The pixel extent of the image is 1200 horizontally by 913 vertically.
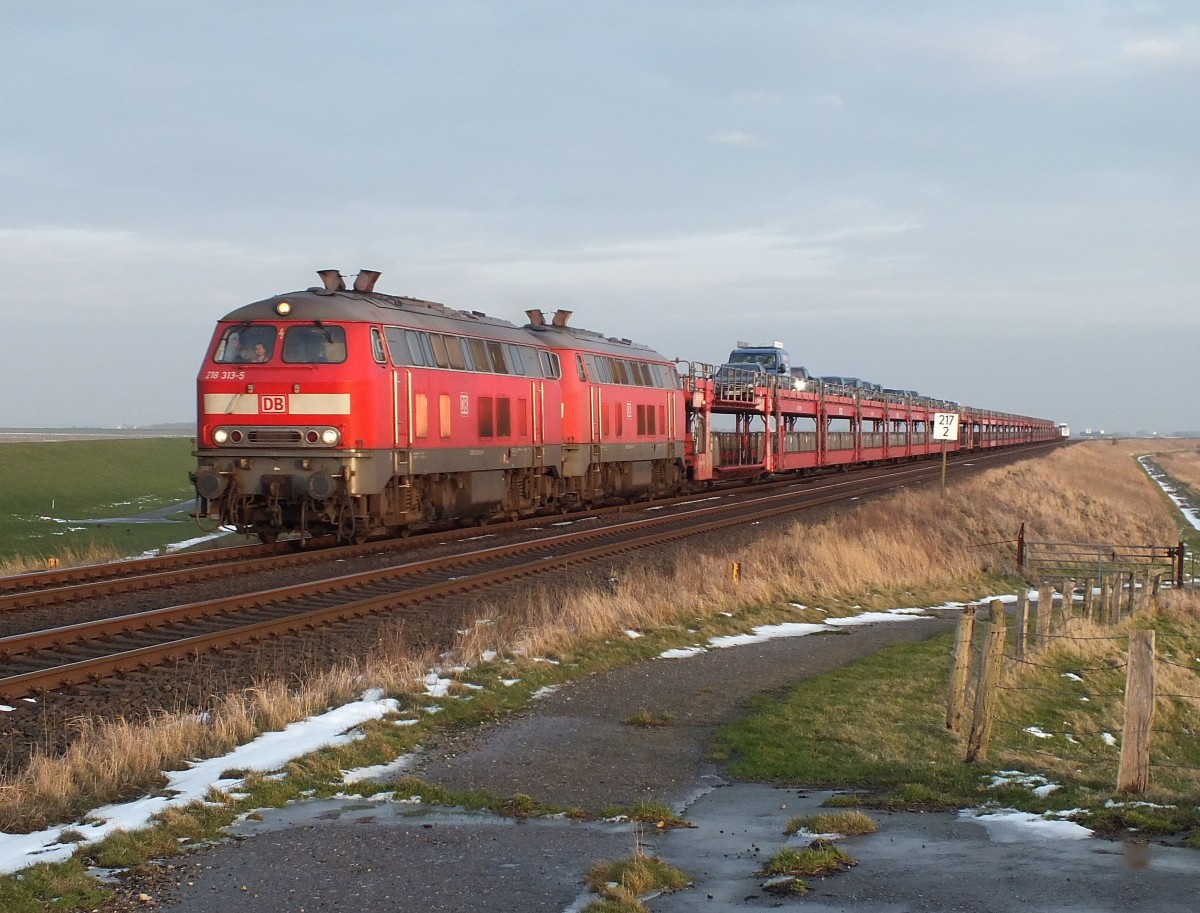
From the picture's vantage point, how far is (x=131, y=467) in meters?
69.8

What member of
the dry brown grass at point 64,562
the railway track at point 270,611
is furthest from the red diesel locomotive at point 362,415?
the dry brown grass at point 64,562

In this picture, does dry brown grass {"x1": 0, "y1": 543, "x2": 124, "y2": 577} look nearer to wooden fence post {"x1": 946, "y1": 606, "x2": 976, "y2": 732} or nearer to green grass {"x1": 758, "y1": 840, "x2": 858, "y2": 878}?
wooden fence post {"x1": 946, "y1": 606, "x2": 976, "y2": 732}

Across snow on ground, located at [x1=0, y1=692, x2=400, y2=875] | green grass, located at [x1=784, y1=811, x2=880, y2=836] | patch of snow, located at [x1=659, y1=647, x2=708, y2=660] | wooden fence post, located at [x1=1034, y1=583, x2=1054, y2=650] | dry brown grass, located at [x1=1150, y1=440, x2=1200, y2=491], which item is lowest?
dry brown grass, located at [x1=1150, y1=440, x2=1200, y2=491]

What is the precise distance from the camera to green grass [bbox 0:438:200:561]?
37.0m

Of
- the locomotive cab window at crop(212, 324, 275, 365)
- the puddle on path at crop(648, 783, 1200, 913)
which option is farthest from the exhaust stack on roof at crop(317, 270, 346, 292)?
the puddle on path at crop(648, 783, 1200, 913)

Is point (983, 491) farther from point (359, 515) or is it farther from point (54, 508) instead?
point (54, 508)

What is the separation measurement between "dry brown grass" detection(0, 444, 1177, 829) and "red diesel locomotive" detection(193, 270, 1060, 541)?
494cm

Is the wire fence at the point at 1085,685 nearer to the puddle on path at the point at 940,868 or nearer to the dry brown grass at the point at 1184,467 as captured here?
the puddle on path at the point at 940,868

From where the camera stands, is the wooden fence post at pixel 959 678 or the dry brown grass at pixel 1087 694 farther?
the dry brown grass at pixel 1087 694

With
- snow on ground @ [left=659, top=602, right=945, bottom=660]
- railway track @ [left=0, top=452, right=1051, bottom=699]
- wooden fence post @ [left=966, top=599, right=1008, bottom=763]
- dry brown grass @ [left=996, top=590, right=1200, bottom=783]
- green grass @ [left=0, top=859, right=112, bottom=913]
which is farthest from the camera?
snow on ground @ [left=659, top=602, right=945, bottom=660]

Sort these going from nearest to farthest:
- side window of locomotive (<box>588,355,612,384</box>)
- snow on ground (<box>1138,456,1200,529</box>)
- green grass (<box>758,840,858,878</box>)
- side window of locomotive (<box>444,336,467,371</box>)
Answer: green grass (<box>758,840,858,878</box>) < side window of locomotive (<box>444,336,467,371</box>) < side window of locomotive (<box>588,355,612,384</box>) < snow on ground (<box>1138,456,1200,529</box>)

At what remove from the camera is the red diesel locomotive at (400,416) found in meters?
21.2

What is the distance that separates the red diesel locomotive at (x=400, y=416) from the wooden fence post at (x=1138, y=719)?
1379 centimetres

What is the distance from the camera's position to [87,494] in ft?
186
